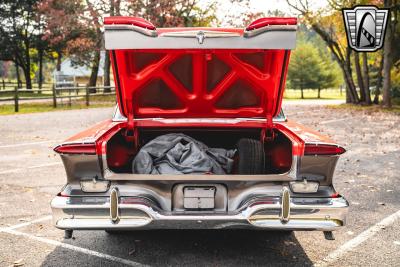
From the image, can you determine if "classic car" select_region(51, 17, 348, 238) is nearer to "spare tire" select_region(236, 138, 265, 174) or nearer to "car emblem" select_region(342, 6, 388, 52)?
"spare tire" select_region(236, 138, 265, 174)

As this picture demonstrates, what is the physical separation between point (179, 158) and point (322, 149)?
1245 millimetres

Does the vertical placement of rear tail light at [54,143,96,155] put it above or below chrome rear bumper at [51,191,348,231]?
above

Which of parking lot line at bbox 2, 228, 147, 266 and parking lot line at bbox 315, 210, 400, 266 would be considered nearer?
parking lot line at bbox 2, 228, 147, 266

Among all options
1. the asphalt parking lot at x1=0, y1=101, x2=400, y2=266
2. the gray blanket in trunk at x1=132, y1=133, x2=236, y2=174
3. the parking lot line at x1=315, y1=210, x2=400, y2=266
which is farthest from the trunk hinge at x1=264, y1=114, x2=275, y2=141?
the parking lot line at x1=315, y1=210, x2=400, y2=266

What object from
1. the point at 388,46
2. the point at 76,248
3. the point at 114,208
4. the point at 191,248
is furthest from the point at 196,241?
the point at 388,46

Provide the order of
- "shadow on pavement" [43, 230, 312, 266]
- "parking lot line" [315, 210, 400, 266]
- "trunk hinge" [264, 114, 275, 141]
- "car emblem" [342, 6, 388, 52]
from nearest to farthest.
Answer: "shadow on pavement" [43, 230, 312, 266]
"parking lot line" [315, 210, 400, 266]
"trunk hinge" [264, 114, 275, 141]
"car emblem" [342, 6, 388, 52]

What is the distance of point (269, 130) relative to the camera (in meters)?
4.33

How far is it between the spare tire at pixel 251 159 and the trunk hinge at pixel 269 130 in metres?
0.29

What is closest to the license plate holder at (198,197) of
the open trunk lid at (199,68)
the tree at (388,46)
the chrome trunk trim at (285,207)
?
the chrome trunk trim at (285,207)

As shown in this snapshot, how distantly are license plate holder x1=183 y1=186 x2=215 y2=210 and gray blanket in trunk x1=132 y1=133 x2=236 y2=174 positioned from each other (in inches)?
16.1

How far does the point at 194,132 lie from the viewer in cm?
455

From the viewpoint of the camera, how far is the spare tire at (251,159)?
389 cm

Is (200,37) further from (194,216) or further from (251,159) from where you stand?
(194,216)

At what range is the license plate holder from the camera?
11.1 ft
